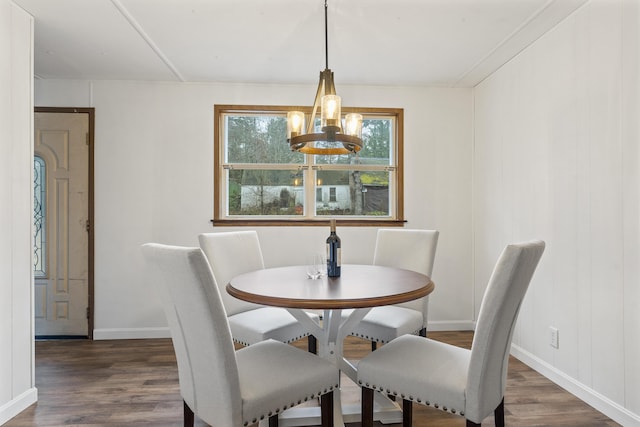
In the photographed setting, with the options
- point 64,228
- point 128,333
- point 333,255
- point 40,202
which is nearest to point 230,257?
point 333,255

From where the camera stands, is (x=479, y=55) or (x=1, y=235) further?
(x=479, y=55)

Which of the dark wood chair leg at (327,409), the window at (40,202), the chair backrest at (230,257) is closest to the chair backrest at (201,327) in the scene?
the dark wood chair leg at (327,409)

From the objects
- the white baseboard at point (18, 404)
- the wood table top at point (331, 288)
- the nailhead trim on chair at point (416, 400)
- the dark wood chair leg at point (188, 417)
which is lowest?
the white baseboard at point (18, 404)

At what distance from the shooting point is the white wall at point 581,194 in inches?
76.0

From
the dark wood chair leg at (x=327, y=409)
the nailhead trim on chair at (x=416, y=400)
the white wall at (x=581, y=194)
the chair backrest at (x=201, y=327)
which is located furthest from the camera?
the white wall at (x=581, y=194)

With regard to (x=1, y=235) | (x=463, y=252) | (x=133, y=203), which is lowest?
(x=463, y=252)

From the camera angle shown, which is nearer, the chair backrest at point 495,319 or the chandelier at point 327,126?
the chair backrest at point 495,319

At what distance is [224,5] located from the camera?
2.19m

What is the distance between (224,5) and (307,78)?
1.23m

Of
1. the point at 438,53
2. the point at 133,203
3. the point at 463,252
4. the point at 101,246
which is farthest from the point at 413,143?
the point at 101,246

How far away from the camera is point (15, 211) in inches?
84.9

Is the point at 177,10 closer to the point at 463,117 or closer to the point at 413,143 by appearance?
the point at 413,143

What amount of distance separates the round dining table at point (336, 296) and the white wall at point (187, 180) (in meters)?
1.50

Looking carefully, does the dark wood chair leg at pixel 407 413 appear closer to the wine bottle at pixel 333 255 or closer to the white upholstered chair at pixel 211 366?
the white upholstered chair at pixel 211 366
